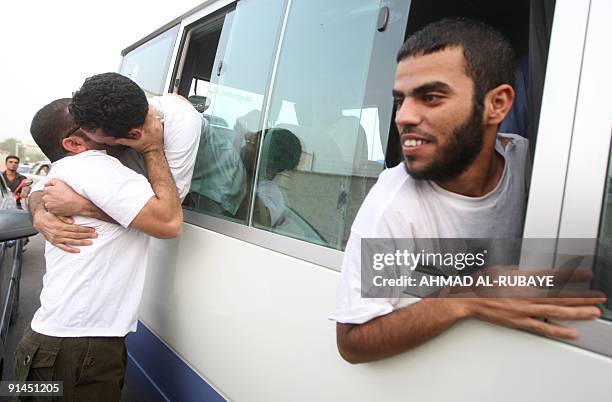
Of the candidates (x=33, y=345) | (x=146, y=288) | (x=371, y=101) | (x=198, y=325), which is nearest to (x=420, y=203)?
(x=371, y=101)

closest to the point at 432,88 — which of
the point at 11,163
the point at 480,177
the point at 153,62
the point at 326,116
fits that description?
A: the point at 480,177

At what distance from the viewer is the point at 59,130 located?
2010 millimetres

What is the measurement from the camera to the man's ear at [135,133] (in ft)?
6.13

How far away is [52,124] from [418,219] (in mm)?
1816

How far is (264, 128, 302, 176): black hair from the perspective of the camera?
6.02 feet

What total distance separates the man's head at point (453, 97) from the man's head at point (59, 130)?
1.58 m

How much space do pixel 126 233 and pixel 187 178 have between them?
428 mm

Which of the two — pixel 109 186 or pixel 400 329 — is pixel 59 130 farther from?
pixel 400 329

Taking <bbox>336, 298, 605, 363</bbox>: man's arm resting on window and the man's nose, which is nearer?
<bbox>336, 298, 605, 363</bbox>: man's arm resting on window

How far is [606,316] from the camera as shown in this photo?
0.84m

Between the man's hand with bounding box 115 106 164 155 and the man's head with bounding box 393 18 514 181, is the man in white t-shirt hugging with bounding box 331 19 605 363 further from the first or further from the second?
the man's hand with bounding box 115 106 164 155

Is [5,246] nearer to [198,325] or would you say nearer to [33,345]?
[33,345]

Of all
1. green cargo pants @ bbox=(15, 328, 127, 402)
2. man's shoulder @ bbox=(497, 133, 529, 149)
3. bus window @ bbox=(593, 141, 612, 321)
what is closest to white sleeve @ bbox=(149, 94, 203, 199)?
green cargo pants @ bbox=(15, 328, 127, 402)

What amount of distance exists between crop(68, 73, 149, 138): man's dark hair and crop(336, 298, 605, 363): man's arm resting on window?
129 cm
